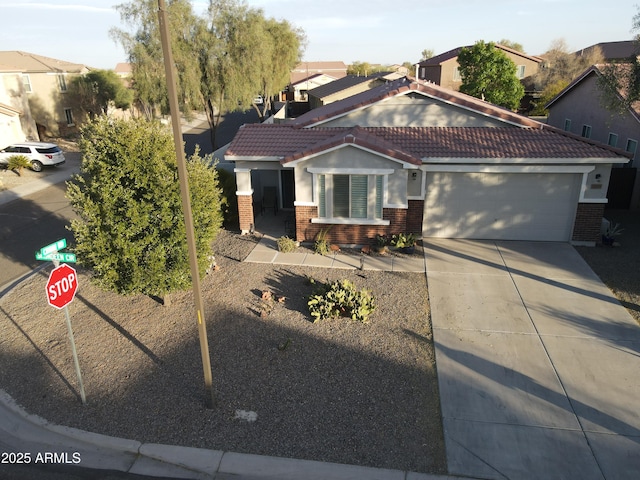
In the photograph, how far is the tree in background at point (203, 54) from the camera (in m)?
27.9

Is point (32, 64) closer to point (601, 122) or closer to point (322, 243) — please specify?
point (322, 243)

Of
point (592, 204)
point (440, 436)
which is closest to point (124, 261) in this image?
point (440, 436)

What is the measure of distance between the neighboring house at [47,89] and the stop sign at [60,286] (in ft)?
113

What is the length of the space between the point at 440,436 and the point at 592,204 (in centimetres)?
1038

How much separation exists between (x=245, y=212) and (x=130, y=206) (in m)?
6.82

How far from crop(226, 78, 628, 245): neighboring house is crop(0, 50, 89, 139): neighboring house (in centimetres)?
2939

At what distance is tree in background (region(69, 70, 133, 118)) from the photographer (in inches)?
1560

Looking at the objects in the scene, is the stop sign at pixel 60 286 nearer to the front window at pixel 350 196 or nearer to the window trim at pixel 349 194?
the window trim at pixel 349 194

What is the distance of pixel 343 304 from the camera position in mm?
11375

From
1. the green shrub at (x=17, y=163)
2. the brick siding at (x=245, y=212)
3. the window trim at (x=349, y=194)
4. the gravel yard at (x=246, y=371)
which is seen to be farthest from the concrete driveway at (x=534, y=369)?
the green shrub at (x=17, y=163)

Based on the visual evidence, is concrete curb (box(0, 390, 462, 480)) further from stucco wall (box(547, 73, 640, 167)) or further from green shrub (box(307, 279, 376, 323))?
stucco wall (box(547, 73, 640, 167))

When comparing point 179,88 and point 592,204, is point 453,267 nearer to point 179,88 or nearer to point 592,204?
point 592,204

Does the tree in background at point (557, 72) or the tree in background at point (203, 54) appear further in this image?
the tree in background at point (557, 72)

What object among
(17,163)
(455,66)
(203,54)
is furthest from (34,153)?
Result: (455,66)
